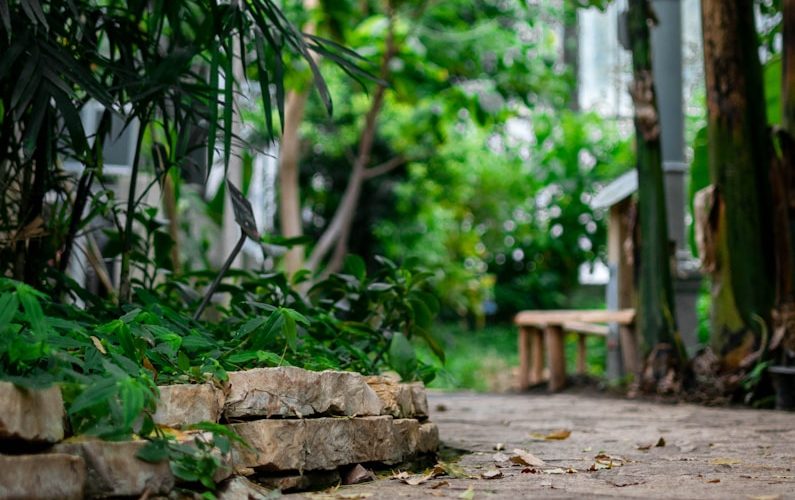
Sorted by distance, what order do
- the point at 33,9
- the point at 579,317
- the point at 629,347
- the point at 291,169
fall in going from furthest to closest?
1. the point at 291,169
2. the point at 579,317
3. the point at 629,347
4. the point at 33,9

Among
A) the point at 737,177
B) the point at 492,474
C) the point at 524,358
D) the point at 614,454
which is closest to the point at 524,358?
the point at 524,358

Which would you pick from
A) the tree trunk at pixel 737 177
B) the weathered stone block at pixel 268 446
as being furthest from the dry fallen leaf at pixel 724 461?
the tree trunk at pixel 737 177

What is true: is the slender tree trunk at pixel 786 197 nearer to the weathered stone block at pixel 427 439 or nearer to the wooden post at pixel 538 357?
the weathered stone block at pixel 427 439

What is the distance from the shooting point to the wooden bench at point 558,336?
723 centimetres

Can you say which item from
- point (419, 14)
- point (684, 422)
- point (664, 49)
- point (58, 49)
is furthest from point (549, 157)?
point (58, 49)

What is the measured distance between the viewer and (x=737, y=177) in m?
6.19

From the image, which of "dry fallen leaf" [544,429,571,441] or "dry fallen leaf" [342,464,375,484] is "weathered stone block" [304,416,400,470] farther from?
"dry fallen leaf" [544,429,571,441]

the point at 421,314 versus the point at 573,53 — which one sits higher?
the point at 573,53

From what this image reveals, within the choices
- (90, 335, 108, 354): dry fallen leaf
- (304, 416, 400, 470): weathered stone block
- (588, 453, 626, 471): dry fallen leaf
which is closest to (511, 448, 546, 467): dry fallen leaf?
(588, 453, 626, 471): dry fallen leaf

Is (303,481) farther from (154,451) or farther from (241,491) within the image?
(154,451)

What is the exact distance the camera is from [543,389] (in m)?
8.55

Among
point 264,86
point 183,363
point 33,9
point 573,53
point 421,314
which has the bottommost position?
point 183,363

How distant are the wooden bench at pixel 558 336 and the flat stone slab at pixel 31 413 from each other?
5.25m

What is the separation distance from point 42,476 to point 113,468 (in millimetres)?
170
